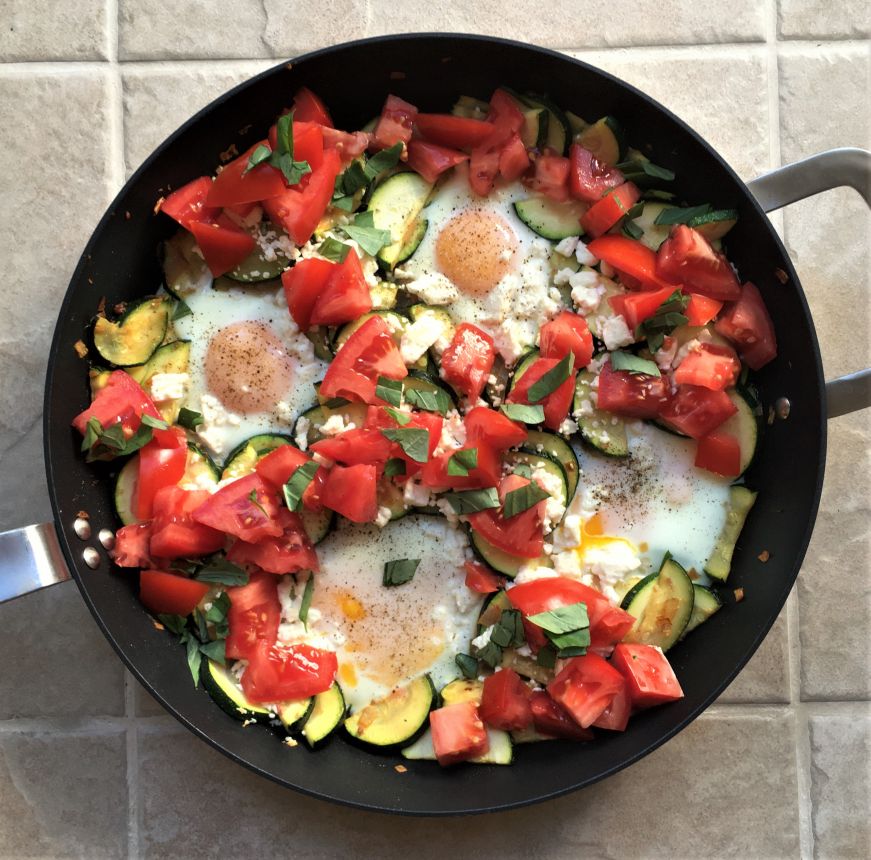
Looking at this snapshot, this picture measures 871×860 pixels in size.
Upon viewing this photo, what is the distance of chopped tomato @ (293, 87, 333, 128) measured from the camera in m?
2.21

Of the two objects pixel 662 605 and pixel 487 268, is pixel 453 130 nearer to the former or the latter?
pixel 487 268

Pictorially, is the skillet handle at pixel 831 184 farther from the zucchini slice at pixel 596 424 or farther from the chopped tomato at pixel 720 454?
the zucchini slice at pixel 596 424

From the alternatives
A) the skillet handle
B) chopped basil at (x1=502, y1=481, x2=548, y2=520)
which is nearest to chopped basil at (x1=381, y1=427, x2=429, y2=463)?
chopped basil at (x1=502, y1=481, x2=548, y2=520)

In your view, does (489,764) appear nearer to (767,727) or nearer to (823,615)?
(767,727)

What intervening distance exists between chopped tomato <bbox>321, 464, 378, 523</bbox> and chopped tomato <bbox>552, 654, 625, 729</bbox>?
0.63 meters

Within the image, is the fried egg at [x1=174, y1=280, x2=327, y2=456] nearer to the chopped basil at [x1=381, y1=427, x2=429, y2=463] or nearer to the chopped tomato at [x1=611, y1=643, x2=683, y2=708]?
the chopped basil at [x1=381, y1=427, x2=429, y2=463]

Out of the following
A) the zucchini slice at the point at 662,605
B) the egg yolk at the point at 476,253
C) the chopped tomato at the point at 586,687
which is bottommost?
the chopped tomato at the point at 586,687

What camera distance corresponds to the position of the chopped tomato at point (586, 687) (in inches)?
84.0

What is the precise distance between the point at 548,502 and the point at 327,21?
139cm

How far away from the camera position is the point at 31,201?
2.35 metres

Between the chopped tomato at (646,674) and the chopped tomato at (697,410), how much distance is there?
1.85 feet

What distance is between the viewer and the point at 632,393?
223 centimetres

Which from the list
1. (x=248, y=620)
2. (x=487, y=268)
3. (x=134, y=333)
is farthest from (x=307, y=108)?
(x=248, y=620)

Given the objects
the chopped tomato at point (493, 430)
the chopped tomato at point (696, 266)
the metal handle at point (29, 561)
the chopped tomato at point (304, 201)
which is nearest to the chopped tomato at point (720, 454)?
the chopped tomato at point (696, 266)
